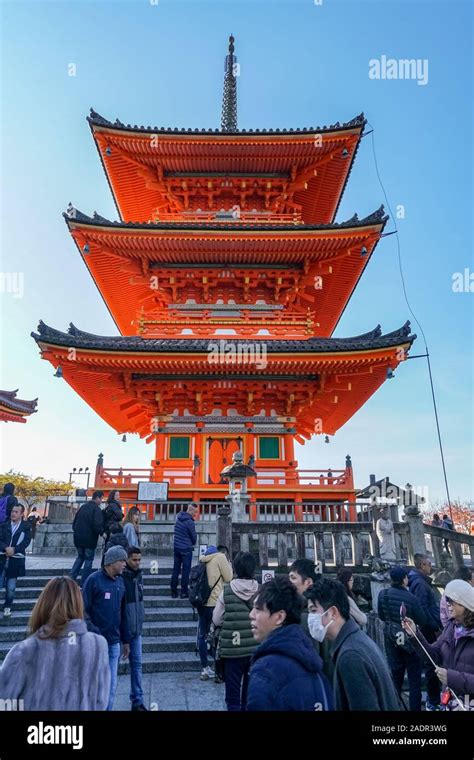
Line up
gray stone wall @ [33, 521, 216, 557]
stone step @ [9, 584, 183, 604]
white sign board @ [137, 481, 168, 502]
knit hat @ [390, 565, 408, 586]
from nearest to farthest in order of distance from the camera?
1. knit hat @ [390, 565, 408, 586]
2. stone step @ [9, 584, 183, 604]
3. gray stone wall @ [33, 521, 216, 557]
4. white sign board @ [137, 481, 168, 502]

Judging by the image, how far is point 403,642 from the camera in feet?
17.9

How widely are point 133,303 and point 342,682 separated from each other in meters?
19.6

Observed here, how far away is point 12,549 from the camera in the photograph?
752cm

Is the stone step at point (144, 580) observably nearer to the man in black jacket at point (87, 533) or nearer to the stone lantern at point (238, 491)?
the man in black jacket at point (87, 533)

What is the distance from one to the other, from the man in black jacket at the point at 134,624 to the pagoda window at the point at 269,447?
9.94m

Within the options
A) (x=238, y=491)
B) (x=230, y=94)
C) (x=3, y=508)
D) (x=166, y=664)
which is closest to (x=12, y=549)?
(x=3, y=508)

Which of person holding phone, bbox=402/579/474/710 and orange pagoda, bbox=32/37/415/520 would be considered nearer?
person holding phone, bbox=402/579/474/710

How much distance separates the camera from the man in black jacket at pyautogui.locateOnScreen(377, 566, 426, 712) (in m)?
5.45

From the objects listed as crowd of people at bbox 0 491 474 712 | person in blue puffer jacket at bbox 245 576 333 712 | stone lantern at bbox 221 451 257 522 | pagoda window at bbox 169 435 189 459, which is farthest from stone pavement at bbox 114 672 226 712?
pagoda window at bbox 169 435 189 459

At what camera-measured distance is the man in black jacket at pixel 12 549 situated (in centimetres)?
752

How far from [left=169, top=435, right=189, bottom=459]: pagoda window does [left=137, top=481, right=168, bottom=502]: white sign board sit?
1790 mm

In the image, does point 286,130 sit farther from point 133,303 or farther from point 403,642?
point 403,642

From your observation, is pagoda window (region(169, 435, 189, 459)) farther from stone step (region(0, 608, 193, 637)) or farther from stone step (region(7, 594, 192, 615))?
stone step (region(0, 608, 193, 637))
